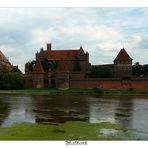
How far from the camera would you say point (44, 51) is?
70750 mm

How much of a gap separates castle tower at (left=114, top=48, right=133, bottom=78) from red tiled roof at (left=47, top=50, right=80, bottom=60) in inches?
369

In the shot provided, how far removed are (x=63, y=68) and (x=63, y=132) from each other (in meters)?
46.7

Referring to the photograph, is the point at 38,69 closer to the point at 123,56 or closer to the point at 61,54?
the point at 61,54

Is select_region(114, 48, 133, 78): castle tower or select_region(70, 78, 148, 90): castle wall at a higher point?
select_region(114, 48, 133, 78): castle tower

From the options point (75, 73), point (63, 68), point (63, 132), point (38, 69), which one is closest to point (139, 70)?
point (75, 73)

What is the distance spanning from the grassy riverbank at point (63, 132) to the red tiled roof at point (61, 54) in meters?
53.3

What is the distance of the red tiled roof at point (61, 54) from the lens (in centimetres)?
7112

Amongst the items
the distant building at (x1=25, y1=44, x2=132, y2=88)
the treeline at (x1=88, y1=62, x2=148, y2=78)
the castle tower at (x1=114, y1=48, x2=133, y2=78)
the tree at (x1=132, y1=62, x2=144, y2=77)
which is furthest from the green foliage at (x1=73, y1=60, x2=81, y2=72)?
the tree at (x1=132, y1=62, x2=144, y2=77)

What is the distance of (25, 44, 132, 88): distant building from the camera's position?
6122 centimetres

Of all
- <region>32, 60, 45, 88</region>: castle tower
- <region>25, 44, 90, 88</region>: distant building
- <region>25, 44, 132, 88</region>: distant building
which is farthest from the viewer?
<region>32, 60, 45, 88</region>: castle tower

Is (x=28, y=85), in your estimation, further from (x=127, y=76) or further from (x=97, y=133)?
(x=97, y=133)

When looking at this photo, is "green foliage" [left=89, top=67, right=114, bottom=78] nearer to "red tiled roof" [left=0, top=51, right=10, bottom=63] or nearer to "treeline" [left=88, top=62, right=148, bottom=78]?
"treeline" [left=88, top=62, right=148, bottom=78]

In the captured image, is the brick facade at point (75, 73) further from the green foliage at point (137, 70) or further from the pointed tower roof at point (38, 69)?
the green foliage at point (137, 70)

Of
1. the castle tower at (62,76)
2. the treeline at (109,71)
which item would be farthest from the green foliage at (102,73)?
the castle tower at (62,76)
